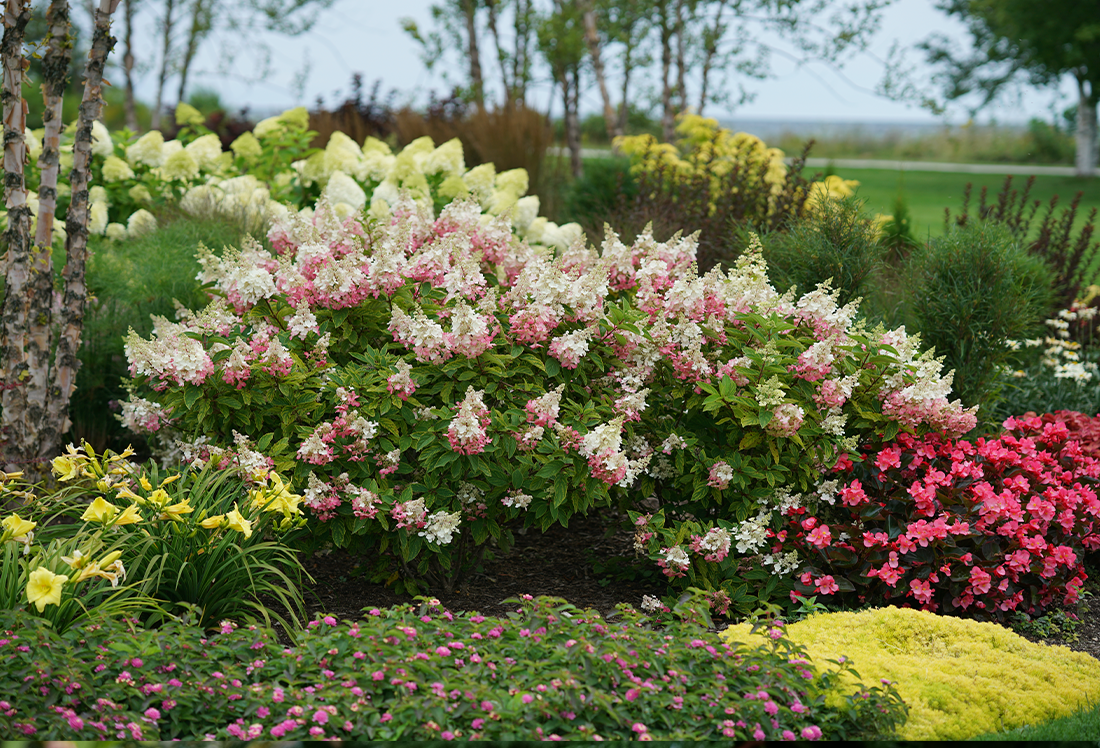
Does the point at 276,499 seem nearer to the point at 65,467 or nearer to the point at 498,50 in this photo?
the point at 65,467

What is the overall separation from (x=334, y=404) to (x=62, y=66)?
210 cm

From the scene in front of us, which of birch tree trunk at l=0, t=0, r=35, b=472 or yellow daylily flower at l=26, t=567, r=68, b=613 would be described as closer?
yellow daylily flower at l=26, t=567, r=68, b=613

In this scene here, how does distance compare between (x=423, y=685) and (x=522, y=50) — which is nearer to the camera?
(x=423, y=685)

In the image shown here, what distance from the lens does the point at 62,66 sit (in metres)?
4.56

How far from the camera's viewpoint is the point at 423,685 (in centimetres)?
270

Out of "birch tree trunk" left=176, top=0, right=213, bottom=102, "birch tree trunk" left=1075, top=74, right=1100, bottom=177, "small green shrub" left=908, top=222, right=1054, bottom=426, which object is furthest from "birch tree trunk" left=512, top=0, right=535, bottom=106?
"birch tree trunk" left=1075, top=74, right=1100, bottom=177

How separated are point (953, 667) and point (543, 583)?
185 centimetres

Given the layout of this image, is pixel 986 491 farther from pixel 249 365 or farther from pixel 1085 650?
pixel 249 365

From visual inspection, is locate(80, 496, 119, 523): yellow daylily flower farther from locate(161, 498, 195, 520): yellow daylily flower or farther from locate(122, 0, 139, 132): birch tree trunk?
locate(122, 0, 139, 132): birch tree trunk

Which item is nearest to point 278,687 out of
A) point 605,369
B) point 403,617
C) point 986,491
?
point 403,617

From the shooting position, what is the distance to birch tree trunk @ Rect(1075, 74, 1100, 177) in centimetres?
2564

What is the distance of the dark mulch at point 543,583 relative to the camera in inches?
167

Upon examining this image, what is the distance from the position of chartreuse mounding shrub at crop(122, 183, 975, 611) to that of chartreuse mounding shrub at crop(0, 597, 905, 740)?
86cm

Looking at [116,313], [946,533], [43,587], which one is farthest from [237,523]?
[116,313]
